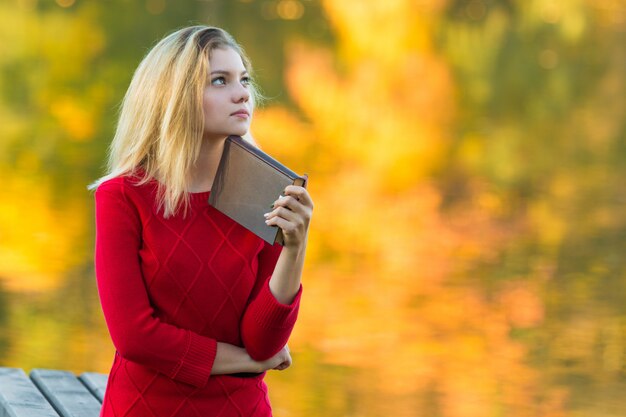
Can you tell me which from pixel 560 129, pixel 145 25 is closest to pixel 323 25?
pixel 145 25

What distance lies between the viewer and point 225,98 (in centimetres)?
221

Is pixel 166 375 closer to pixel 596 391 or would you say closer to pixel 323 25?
pixel 596 391

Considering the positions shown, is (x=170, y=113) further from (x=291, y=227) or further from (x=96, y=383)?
(x=96, y=383)

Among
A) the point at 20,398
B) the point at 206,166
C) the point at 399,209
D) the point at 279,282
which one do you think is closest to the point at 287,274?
the point at 279,282

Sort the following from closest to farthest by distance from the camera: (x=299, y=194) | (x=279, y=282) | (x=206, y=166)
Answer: (x=299, y=194), (x=279, y=282), (x=206, y=166)

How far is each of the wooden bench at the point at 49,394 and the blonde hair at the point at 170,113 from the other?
0.98 m

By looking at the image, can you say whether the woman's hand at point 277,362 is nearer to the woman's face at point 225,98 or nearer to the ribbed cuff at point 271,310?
the ribbed cuff at point 271,310

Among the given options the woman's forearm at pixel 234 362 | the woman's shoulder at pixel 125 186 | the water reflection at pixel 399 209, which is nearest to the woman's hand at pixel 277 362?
the woman's forearm at pixel 234 362

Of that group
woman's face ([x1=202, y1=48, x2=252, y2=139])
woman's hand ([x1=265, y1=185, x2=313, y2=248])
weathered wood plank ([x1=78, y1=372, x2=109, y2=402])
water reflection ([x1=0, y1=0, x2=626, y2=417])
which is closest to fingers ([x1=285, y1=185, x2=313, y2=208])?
woman's hand ([x1=265, y1=185, x2=313, y2=248])

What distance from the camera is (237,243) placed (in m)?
2.24

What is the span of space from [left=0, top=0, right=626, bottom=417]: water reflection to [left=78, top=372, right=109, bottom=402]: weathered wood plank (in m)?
1.31

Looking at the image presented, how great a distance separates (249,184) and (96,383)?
51.6 inches

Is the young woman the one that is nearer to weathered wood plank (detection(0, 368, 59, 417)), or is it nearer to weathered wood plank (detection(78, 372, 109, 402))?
weathered wood plank (detection(0, 368, 59, 417))

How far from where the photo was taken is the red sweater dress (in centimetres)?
216
